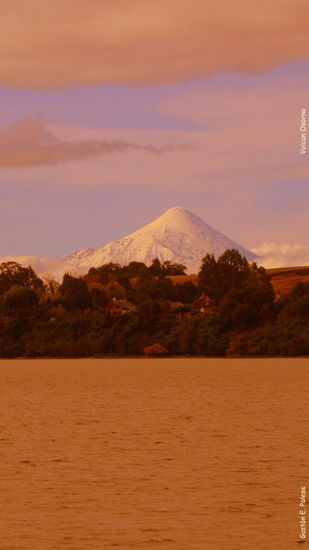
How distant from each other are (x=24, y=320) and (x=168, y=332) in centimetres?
2645

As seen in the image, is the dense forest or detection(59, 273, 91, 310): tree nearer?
the dense forest
